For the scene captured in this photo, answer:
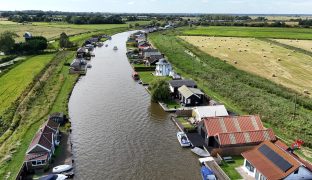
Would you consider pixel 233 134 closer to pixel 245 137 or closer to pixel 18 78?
pixel 245 137

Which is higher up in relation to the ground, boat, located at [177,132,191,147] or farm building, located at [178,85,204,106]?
farm building, located at [178,85,204,106]

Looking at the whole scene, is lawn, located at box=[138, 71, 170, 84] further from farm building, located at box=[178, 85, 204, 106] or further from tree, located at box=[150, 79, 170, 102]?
farm building, located at box=[178, 85, 204, 106]

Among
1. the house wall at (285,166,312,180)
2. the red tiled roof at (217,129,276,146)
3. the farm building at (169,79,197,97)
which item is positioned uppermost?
the farm building at (169,79,197,97)

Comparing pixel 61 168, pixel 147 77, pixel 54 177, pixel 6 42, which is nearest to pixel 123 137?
pixel 61 168

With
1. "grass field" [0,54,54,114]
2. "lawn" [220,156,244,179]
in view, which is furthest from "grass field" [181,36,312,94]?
"grass field" [0,54,54,114]

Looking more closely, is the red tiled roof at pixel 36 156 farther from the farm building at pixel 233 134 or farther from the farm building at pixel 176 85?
the farm building at pixel 176 85

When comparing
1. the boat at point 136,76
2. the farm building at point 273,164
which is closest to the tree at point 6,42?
the boat at point 136,76

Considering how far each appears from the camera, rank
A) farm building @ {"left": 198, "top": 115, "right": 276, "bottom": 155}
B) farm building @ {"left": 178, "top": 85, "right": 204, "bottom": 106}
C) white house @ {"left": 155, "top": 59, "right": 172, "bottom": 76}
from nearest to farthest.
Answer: farm building @ {"left": 198, "top": 115, "right": 276, "bottom": 155} < farm building @ {"left": 178, "top": 85, "right": 204, "bottom": 106} < white house @ {"left": 155, "top": 59, "right": 172, "bottom": 76}
